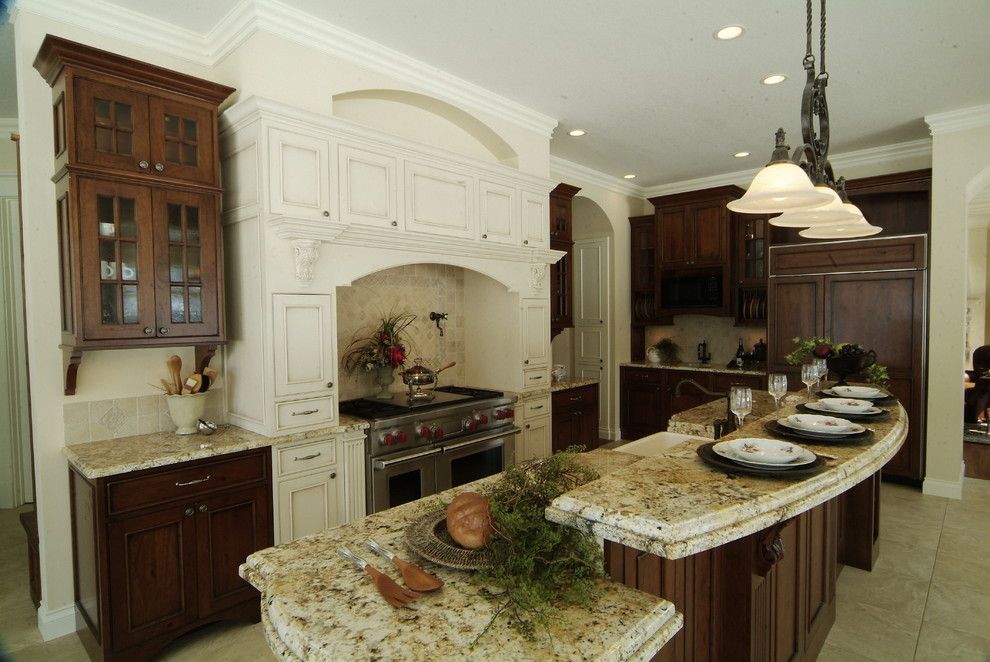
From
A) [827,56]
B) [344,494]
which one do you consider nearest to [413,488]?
[344,494]

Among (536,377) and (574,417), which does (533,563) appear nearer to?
(536,377)

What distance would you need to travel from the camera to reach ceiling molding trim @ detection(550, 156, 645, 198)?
5.45 metres

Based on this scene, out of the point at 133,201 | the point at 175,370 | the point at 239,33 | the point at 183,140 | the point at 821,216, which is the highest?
the point at 239,33

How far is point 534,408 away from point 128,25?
3387mm

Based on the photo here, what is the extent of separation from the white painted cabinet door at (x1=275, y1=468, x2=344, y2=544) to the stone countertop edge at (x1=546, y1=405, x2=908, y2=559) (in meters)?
1.95

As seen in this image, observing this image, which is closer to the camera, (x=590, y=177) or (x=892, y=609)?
(x=892, y=609)

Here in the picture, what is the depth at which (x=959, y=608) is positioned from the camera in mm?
2879

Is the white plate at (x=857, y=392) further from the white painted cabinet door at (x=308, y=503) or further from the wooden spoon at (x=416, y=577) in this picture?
the white painted cabinet door at (x=308, y=503)

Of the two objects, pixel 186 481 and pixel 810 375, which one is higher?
pixel 810 375

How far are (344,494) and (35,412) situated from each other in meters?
1.48

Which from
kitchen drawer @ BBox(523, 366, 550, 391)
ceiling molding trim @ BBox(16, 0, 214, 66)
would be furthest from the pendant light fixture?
ceiling molding trim @ BBox(16, 0, 214, 66)

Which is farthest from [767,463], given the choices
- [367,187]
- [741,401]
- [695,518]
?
[367,187]

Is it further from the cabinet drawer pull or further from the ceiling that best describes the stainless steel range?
the ceiling

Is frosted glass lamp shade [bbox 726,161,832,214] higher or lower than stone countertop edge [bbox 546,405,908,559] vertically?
higher
